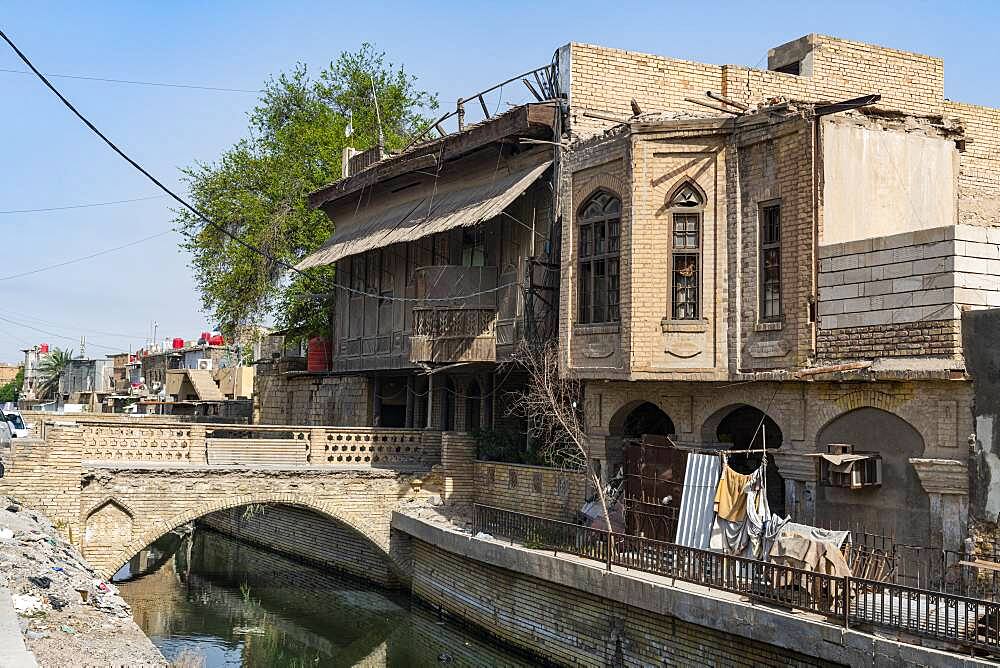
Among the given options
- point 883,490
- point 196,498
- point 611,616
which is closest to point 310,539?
point 196,498

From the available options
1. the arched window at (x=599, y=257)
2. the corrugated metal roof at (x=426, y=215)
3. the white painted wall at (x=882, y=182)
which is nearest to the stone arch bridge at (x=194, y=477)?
the corrugated metal roof at (x=426, y=215)

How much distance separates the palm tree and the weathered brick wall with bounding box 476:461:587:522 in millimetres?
78452

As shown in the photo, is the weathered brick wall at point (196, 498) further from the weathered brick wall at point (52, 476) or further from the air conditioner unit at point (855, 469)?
the air conditioner unit at point (855, 469)

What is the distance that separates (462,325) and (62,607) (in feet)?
42.4

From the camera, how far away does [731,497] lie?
18250mm

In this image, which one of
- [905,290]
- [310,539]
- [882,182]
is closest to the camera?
[905,290]

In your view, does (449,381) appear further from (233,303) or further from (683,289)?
(233,303)

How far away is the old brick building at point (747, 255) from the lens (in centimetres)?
1641

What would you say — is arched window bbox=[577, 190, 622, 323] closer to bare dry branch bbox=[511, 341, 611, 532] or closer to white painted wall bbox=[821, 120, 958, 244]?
bare dry branch bbox=[511, 341, 611, 532]

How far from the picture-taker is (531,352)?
24.0m

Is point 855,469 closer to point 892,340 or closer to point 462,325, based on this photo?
point 892,340

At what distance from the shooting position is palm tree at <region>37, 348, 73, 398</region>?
97.6 metres

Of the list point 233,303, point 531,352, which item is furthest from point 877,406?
point 233,303

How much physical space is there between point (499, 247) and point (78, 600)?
44.9 ft
